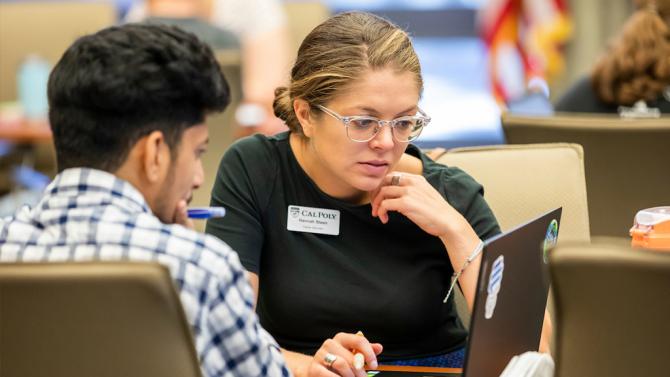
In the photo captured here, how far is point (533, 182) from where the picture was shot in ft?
7.24

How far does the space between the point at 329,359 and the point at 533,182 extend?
76cm

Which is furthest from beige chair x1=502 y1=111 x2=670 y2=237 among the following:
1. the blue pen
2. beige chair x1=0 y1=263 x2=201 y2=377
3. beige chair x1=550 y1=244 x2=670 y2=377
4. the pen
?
beige chair x1=0 y1=263 x2=201 y2=377

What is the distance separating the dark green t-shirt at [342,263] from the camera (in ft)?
6.34

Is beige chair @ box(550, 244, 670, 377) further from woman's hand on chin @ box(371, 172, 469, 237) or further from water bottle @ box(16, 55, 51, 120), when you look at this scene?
water bottle @ box(16, 55, 51, 120)

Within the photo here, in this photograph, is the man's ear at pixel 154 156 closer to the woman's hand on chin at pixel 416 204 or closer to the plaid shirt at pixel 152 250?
the plaid shirt at pixel 152 250

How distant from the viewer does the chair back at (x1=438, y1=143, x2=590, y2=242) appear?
7.16ft

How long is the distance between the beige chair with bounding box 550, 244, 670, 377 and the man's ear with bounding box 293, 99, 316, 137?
0.83 meters

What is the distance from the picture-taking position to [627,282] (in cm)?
117

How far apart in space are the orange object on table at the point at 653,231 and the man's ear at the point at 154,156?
86 cm

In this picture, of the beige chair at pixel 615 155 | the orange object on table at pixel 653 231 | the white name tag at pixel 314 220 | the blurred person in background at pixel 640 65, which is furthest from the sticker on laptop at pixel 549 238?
the blurred person in background at pixel 640 65

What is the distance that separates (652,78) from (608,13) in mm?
3212

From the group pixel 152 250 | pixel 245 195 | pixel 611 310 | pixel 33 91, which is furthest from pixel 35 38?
pixel 611 310

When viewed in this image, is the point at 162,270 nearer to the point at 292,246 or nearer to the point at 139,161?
the point at 139,161

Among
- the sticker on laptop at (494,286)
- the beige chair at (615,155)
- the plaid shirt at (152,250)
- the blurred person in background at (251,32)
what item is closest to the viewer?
the plaid shirt at (152,250)
